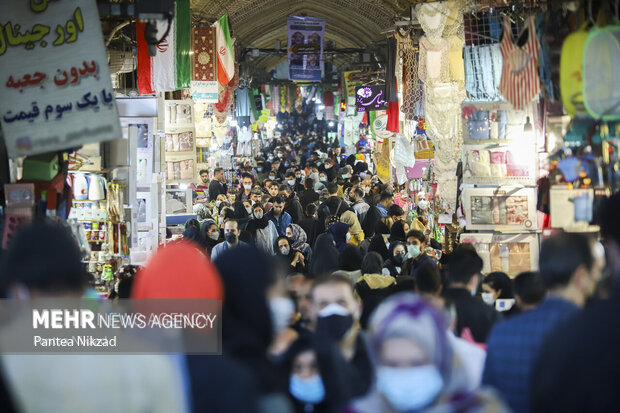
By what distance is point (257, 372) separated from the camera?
278cm

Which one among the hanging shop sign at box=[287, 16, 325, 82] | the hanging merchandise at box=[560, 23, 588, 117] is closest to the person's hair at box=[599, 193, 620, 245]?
the hanging merchandise at box=[560, 23, 588, 117]

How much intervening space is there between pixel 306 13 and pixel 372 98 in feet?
24.9

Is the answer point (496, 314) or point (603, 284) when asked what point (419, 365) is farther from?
point (603, 284)

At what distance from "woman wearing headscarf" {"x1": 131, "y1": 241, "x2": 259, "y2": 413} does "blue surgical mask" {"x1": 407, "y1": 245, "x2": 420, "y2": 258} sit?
4558mm

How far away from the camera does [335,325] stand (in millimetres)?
3533

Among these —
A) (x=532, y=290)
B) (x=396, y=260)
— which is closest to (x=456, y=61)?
(x=396, y=260)

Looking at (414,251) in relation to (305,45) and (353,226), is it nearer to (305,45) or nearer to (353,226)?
(353,226)

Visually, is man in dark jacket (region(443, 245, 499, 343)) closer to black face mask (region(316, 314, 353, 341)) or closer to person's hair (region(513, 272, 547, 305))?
person's hair (region(513, 272, 547, 305))

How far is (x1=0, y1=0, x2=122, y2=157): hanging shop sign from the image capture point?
5727 millimetres

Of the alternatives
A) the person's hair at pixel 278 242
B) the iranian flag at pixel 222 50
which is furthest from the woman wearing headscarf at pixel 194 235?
the iranian flag at pixel 222 50

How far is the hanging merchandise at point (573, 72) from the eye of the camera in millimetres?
5059

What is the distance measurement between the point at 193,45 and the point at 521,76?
7539mm

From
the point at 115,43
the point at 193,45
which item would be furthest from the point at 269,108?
the point at 115,43

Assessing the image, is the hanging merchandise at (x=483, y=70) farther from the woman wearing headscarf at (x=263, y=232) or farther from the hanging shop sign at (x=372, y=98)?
the hanging shop sign at (x=372, y=98)
